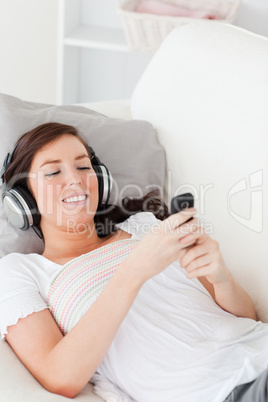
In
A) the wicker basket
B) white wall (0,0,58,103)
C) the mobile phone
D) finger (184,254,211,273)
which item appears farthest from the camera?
white wall (0,0,58,103)

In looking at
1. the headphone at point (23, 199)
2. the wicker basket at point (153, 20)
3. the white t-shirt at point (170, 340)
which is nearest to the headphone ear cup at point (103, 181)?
the headphone at point (23, 199)

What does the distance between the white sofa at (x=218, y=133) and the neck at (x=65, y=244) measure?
27 centimetres

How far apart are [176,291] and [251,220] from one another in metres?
0.25

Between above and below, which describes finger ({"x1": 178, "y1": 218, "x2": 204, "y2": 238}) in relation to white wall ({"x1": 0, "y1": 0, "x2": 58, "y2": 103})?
below

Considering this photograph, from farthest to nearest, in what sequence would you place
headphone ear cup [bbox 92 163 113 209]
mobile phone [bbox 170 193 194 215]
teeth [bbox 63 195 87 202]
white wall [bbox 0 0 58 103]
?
white wall [bbox 0 0 58 103], headphone ear cup [bbox 92 163 113 209], teeth [bbox 63 195 87 202], mobile phone [bbox 170 193 194 215]

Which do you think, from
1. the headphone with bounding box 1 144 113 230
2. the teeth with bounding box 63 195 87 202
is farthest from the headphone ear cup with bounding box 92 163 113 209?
the teeth with bounding box 63 195 87 202

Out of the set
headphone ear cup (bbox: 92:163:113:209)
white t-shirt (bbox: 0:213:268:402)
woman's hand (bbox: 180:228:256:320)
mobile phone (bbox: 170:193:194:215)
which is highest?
headphone ear cup (bbox: 92:163:113:209)

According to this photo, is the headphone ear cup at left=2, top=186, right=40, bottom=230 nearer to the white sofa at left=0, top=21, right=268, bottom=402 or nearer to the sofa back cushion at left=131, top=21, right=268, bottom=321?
the white sofa at left=0, top=21, right=268, bottom=402

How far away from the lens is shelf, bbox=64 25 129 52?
267 centimetres

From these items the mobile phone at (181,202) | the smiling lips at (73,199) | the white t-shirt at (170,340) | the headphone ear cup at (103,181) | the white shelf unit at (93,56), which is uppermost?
the white shelf unit at (93,56)

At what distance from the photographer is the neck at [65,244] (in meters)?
1.37

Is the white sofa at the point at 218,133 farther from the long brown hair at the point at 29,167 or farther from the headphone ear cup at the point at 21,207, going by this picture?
the headphone ear cup at the point at 21,207

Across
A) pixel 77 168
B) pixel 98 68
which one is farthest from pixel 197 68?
pixel 98 68

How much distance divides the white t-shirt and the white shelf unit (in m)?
1.66
